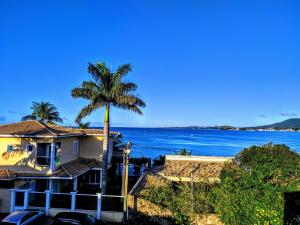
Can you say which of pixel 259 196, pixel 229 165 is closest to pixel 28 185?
pixel 229 165

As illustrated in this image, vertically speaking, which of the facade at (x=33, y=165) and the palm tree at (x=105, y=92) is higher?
the palm tree at (x=105, y=92)

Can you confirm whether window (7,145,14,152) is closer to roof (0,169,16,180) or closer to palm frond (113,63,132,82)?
roof (0,169,16,180)

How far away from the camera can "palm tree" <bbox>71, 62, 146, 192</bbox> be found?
88.1ft

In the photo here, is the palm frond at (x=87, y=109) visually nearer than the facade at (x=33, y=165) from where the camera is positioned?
No

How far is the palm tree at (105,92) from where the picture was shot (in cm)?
2686

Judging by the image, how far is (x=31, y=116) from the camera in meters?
46.0

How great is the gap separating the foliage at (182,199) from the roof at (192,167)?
4567 millimetres

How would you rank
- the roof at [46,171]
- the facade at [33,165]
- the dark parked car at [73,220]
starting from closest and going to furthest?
the dark parked car at [73,220], the facade at [33,165], the roof at [46,171]

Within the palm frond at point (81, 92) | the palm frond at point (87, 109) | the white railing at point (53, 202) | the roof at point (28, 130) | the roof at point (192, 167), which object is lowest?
the white railing at point (53, 202)

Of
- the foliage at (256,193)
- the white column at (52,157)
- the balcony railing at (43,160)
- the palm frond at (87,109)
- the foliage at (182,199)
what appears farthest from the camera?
the palm frond at (87,109)

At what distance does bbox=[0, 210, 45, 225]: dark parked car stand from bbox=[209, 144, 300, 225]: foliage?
434 inches

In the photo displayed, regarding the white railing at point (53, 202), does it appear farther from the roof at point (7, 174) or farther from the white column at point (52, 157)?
the white column at point (52, 157)

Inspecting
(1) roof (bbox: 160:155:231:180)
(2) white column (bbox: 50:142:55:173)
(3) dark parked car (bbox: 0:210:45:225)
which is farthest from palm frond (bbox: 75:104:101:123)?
(3) dark parked car (bbox: 0:210:45:225)

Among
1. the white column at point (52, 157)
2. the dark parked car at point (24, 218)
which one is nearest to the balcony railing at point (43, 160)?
the white column at point (52, 157)
